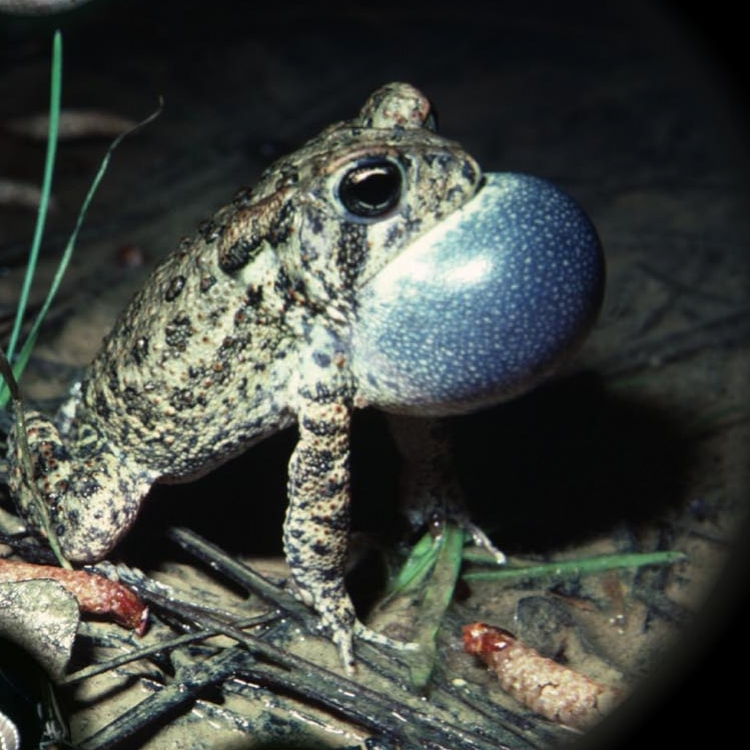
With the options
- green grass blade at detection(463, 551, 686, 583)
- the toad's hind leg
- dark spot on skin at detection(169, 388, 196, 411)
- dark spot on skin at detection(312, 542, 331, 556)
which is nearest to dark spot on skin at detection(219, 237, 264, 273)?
dark spot on skin at detection(169, 388, 196, 411)

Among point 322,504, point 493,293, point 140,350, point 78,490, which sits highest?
point 493,293

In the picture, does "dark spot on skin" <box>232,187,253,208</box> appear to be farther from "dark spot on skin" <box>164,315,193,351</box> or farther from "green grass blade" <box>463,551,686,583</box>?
"green grass blade" <box>463,551,686,583</box>

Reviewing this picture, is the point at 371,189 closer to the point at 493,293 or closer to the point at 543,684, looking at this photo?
the point at 493,293

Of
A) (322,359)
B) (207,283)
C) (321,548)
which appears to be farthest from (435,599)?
(207,283)

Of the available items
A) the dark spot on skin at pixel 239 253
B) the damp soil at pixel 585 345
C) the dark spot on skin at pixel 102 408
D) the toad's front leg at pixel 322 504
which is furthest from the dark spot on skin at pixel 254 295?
the damp soil at pixel 585 345

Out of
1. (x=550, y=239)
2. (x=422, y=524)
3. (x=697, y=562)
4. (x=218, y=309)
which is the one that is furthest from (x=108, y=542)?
(x=697, y=562)

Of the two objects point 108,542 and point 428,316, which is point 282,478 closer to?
point 108,542
